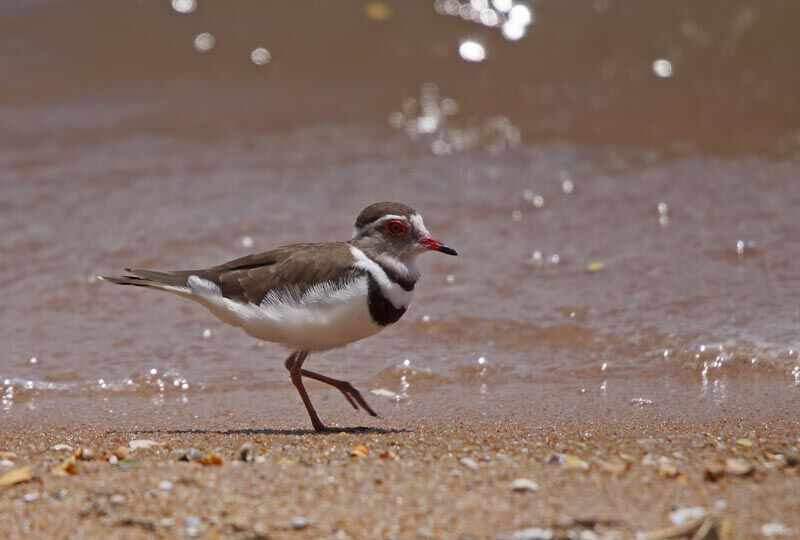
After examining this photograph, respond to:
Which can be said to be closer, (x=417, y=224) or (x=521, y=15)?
(x=417, y=224)

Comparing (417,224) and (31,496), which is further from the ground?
(417,224)

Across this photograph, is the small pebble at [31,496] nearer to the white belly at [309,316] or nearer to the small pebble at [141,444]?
the small pebble at [141,444]

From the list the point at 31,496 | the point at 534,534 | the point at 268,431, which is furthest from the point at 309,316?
the point at 534,534

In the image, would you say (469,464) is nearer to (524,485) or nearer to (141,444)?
(524,485)

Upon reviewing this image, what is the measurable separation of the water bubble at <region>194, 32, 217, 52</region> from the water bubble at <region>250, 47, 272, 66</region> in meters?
0.51

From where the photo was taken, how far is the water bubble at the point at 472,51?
40.0 ft

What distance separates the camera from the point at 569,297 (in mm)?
7500

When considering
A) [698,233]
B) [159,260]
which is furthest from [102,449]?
[698,233]

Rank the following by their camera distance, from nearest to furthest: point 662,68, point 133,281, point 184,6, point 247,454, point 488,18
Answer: point 247,454, point 133,281, point 662,68, point 488,18, point 184,6

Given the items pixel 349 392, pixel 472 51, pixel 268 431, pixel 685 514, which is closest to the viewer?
pixel 685 514

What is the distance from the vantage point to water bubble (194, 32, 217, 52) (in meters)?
12.5

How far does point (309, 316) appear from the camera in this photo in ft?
18.7

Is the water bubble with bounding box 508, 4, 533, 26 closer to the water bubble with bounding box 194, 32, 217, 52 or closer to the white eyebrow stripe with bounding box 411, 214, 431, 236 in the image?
the water bubble with bounding box 194, 32, 217, 52

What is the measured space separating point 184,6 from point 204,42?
71 centimetres
